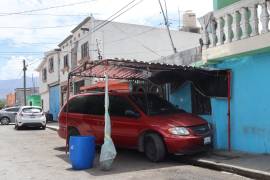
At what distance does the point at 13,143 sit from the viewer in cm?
1753

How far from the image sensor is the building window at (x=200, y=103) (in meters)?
13.6

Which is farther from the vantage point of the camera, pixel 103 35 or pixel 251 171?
pixel 103 35

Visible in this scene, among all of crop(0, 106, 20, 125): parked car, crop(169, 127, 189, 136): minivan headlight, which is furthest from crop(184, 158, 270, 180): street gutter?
crop(0, 106, 20, 125): parked car

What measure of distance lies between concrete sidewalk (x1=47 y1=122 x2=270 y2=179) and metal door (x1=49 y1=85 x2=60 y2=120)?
29323mm

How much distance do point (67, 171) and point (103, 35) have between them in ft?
63.2

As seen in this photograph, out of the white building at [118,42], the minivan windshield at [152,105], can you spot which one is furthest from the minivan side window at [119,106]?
the white building at [118,42]

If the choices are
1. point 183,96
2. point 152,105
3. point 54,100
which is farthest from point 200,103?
point 54,100

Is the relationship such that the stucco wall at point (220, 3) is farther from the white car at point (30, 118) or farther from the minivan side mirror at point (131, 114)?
the white car at point (30, 118)

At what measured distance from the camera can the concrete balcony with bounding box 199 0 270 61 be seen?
427 inches

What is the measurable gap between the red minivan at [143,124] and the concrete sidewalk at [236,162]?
34 centimetres

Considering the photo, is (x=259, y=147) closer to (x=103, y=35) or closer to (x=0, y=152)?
(x=0, y=152)

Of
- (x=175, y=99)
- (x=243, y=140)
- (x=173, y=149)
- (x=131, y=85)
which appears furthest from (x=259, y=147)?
(x=131, y=85)

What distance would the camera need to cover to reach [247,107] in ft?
38.6

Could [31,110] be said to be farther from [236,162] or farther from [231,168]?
[231,168]
